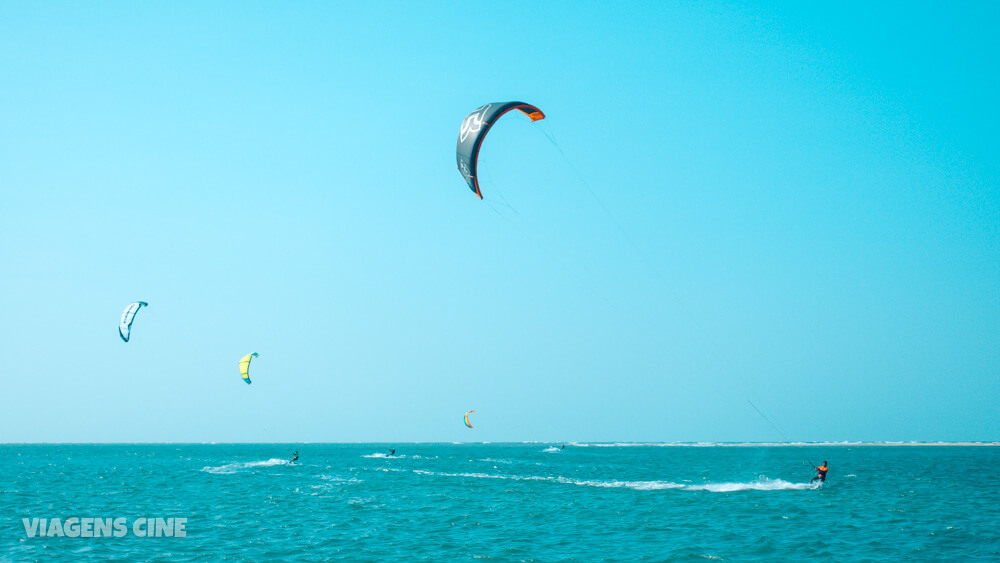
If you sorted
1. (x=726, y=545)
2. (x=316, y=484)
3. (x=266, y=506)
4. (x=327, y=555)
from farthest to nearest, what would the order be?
(x=316, y=484) < (x=266, y=506) < (x=726, y=545) < (x=327, y=555)

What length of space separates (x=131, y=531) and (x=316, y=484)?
16701 mm

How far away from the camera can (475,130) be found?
18859mm

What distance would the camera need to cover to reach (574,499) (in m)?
29.2

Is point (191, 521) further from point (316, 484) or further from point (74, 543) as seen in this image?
point (316, 484)

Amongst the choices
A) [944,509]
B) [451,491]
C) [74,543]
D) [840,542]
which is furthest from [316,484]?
[944,509]

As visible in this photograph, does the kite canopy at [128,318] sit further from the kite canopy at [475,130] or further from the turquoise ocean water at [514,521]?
the kite canopy at [475,130]

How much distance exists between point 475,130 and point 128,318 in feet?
79.3

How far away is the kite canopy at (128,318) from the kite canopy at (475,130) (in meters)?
22.8

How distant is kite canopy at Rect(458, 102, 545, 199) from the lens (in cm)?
1881

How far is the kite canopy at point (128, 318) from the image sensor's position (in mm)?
33444
